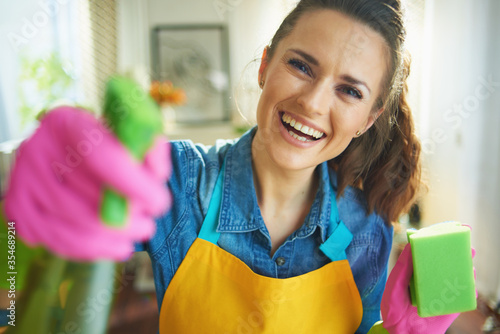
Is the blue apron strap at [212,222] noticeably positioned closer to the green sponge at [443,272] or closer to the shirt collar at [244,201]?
the shirt collar at [244,201]

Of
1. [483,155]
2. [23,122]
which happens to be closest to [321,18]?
[23,122]

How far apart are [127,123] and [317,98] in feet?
1.28

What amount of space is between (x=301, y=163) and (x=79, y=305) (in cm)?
42

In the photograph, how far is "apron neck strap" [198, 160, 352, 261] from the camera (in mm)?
604

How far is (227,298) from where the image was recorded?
0.58m

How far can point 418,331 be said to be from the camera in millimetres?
525

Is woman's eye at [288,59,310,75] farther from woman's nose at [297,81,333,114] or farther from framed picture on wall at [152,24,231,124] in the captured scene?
framed picture on wall at [152,24,231,124]

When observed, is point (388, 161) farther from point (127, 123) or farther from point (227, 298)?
point (127, 123)

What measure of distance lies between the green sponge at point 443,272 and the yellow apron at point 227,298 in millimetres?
192

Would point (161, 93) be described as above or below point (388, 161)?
above

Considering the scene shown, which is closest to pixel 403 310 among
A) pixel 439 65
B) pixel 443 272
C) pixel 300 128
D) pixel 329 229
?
pixel 443 272

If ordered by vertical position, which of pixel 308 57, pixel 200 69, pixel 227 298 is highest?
pixel 308 57

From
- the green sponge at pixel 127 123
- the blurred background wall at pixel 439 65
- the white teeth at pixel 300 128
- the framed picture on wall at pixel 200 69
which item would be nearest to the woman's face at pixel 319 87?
the white teeth at pixel 300 128

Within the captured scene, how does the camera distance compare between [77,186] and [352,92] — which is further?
[352,92]
